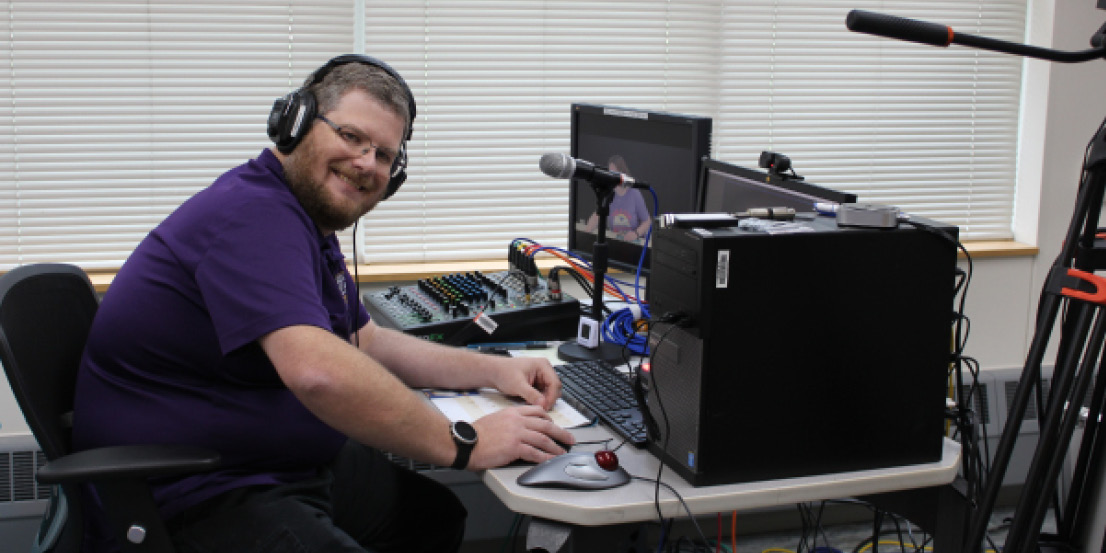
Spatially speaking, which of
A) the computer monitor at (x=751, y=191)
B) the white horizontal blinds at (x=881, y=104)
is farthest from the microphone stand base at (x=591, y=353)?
the white horizontal blinds at (x=881, y=104)

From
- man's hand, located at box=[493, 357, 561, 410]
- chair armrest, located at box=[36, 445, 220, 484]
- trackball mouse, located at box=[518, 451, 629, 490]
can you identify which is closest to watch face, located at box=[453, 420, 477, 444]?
trackball mouse, located at box=[518, 451, 629, 490]

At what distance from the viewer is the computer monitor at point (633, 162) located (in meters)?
2.11

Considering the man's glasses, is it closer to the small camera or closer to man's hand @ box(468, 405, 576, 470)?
man's hand @ box(468, 405, 576, 470)

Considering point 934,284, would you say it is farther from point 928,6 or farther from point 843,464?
point 928,6

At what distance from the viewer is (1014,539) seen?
1396 millimetres

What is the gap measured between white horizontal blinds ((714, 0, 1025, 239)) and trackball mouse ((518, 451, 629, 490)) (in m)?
1.96

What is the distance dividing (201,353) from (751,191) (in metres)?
1.08

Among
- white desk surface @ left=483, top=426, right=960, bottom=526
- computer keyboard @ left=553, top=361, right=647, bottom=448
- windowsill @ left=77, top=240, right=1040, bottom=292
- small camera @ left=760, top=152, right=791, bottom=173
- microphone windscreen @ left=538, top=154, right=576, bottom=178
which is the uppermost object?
small camera @ left=760, top=152, right=791, bottom=173

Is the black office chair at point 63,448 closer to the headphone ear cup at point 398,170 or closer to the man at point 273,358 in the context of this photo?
the man at point 273,358

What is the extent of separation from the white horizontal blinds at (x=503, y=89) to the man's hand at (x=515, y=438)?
1.55 m

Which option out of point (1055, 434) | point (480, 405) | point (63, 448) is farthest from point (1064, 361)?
point (63, 448)

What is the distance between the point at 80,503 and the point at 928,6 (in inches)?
117

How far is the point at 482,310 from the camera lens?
7.09 feet

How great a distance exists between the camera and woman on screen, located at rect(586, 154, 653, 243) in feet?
7.29
